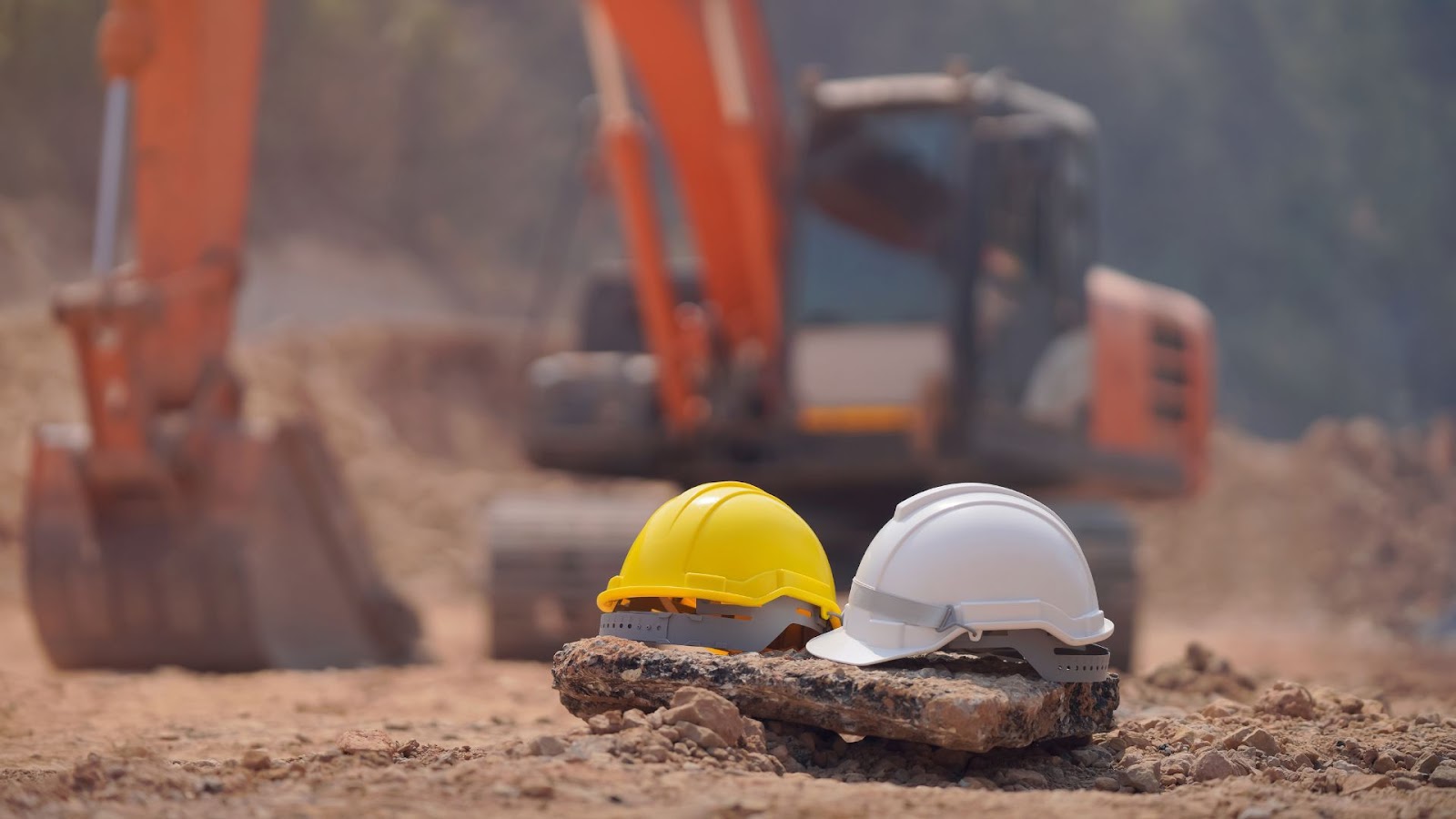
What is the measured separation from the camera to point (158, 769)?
3.68 meters

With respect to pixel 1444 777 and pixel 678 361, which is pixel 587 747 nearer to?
pixel 1444 777

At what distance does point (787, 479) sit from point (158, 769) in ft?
16.1

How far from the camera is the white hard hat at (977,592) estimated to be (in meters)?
3.94

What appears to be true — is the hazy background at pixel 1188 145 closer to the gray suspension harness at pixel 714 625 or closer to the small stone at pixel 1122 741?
the gray suspension harness at pixel 714 625

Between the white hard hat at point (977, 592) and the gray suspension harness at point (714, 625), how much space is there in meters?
0.18

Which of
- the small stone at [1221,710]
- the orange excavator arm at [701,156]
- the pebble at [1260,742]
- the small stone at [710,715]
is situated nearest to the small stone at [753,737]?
the small stone at [710,715]

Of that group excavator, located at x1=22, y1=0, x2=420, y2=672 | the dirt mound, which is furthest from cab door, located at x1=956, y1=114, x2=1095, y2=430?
the dirt mound

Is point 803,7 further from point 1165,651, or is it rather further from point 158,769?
point 158,769

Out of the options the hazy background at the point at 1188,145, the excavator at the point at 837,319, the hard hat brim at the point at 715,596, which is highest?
the hazy background at the point at 1188,145

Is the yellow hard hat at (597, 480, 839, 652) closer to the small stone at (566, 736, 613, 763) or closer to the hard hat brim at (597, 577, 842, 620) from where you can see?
the hard hat brim at (597, 577, 842, 620)

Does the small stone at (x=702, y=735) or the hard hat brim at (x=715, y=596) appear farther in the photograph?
Result: the hard hat brim at (x=715, y=596)

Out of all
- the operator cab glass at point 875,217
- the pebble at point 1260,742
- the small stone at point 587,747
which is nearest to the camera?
the small stone at point 587,747

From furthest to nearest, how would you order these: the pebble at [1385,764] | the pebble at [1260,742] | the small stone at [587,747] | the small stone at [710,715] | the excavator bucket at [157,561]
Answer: the excavator bucket at [157,561]
the pebble at [1260,742]
the pebble at [1385,764]
the small stone at [710,715]
the small stone at [587,747]

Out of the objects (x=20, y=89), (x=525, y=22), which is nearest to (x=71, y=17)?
(x=20, y=89)
